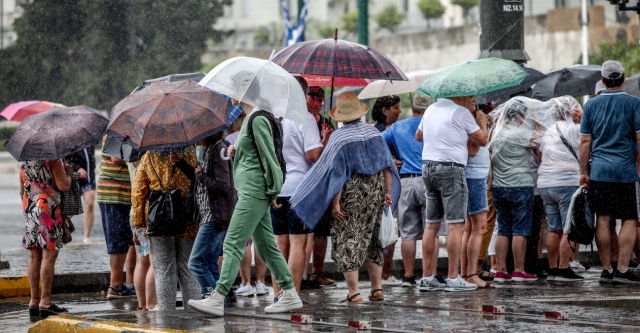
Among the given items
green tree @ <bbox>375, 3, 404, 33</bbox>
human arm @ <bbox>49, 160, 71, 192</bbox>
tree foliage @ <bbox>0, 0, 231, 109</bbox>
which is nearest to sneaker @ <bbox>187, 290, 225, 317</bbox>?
human arm @ <bbox>49, 160, 71, 192</bbox>

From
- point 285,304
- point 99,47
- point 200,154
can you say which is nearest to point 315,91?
point 200,154

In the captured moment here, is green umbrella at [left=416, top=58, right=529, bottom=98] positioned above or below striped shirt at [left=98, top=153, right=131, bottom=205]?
above

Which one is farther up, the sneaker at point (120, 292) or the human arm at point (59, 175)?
the human arm at point (59, 175)

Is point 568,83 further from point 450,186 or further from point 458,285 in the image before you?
point 458,285

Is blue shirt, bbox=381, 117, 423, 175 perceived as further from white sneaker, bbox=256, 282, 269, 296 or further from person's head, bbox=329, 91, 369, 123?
person's head, bbox=329, 91, 369, 123

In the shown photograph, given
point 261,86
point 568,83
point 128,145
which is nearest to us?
point 261,86

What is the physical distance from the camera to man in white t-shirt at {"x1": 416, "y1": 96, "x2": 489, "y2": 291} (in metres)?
10.6

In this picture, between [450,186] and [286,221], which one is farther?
[286,221]

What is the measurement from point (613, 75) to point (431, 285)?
249 cm

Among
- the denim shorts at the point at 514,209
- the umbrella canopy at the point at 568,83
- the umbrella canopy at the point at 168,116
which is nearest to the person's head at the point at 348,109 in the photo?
the umbrella canopy at the point at 168,116

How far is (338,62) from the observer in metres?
10.2

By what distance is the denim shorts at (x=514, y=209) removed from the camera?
11445 mm

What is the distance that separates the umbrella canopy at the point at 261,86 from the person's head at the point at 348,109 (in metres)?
0.72

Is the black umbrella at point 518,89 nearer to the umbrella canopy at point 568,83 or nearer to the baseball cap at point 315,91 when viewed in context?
the umbrella canopy at point 568,83
